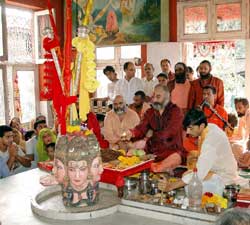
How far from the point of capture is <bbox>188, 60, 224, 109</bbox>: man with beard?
5746 millimetres

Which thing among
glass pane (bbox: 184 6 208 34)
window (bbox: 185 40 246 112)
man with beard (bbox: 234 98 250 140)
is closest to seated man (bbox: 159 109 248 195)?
man with beard (bbox: 234 98 250 140)

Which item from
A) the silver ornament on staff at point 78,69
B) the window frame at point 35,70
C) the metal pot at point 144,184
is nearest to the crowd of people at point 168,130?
the metal pot at point 144,184

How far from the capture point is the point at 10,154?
4340 millimetres

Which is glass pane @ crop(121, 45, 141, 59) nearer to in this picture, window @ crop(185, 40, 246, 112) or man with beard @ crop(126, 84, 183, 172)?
window @ crop(185, 40, 246, 112)

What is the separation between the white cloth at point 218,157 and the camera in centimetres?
298

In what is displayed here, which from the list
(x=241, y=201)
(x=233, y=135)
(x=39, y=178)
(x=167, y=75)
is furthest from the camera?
(x=167, y=75)

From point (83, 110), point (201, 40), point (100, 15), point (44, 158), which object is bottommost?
point (44, 158)

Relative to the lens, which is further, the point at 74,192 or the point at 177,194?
the point at 177,194

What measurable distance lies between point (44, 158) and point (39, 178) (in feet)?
3.49

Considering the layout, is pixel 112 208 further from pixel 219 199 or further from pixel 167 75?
pixel 167 75

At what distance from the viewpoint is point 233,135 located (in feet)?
18.4

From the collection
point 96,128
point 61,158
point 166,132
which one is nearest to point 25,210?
point 61,158

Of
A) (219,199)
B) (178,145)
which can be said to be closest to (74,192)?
(219,199)

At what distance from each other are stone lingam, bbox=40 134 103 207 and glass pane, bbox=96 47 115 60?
5.55 m
